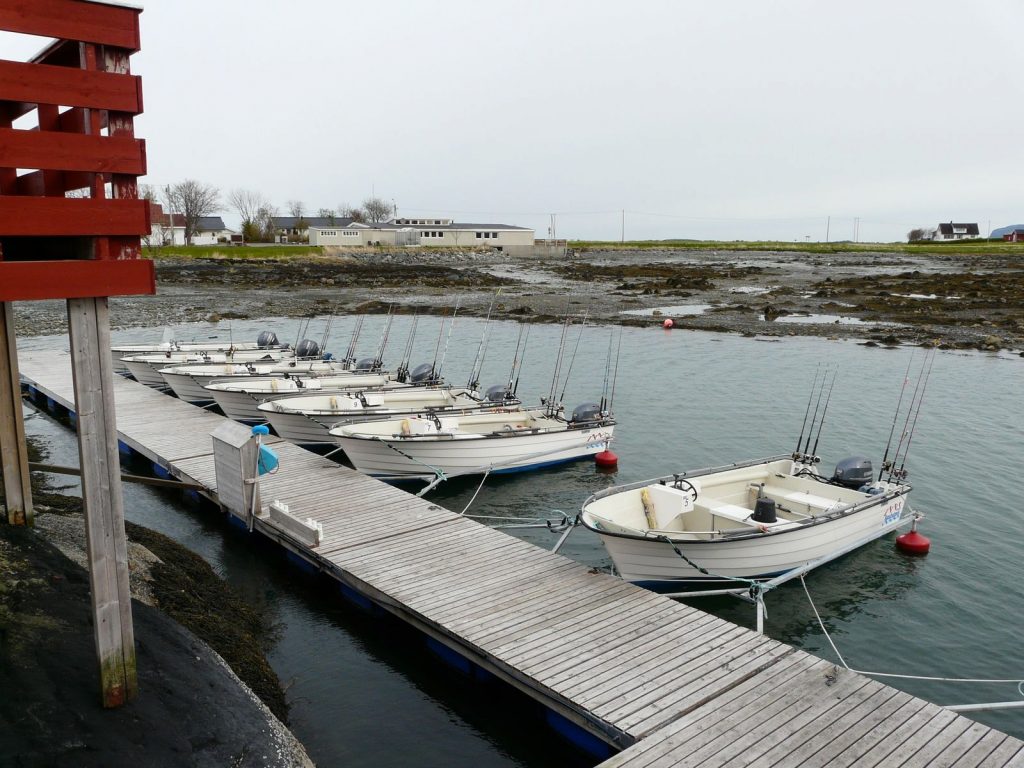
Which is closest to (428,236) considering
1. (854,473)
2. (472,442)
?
(472,442)

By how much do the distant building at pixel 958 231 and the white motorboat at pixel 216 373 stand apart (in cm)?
18373

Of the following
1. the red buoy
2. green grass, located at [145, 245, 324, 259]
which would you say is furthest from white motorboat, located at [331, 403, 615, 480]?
green grass, located at [145, 245, 324, 259]

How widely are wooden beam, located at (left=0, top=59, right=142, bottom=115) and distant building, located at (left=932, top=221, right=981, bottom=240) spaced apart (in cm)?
19782

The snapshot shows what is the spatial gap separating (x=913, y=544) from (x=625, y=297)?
49.0 metres

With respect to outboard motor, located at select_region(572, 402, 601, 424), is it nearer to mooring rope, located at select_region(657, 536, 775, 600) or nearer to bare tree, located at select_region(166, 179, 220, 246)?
mooring rope, located at select_region(657, 536, 775, 600)

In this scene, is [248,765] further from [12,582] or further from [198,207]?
[198,207]

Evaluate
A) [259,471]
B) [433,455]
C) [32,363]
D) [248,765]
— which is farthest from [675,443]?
[32,363]

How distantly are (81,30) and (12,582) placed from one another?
5333mm

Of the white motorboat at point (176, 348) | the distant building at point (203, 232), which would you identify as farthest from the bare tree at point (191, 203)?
the white motorboat at point (176, 348)

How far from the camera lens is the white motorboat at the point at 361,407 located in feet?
66.5

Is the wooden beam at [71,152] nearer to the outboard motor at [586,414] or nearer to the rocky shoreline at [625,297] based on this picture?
the outboard motor at [586,414]

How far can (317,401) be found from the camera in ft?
70.2

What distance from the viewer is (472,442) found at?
18.5 meters

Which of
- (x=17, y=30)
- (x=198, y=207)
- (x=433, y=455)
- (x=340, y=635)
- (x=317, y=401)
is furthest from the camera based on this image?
(x=198, y=207)
